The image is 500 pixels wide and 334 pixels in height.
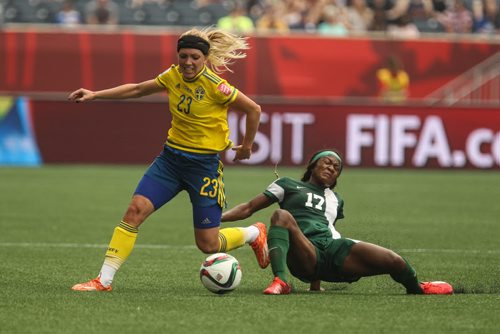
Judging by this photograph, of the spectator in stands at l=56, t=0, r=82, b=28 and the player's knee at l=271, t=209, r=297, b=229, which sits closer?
the player's knee at l=271, t=209, r=297, b=229

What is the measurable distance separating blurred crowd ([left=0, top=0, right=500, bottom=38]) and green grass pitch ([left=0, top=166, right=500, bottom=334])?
6791 millimetres

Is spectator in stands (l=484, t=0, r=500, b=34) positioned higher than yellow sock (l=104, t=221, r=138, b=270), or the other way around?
yellow sock (l=104, t=221, r=138, b=270)

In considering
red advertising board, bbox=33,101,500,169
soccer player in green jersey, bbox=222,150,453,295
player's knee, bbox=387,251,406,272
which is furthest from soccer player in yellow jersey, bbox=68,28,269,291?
red advertising board, bbox=33,101,500,169

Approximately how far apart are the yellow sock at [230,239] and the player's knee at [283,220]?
78 centimetres

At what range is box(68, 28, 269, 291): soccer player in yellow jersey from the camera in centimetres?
866

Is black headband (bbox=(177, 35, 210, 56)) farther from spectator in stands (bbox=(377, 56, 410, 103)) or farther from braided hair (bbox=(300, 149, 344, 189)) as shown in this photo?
spectator in stands (bbox=(377, 56, 410, 103))

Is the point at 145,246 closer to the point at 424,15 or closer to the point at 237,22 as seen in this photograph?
the point at 237,22

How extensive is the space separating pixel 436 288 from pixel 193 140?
2093 millimetres

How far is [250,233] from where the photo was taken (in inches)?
371

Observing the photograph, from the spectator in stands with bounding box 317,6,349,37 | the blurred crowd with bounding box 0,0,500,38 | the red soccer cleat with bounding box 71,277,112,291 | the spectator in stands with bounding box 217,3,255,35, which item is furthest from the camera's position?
the spectator in stands with bounding box 317,6,349,37

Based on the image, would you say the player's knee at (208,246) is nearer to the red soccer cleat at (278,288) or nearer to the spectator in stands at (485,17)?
the red soccer cleat at (278,288)

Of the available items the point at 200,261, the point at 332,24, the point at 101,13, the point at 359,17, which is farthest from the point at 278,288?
the point at 359,17

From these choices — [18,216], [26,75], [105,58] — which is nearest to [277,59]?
[105,58]

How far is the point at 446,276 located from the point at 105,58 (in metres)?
16.9
